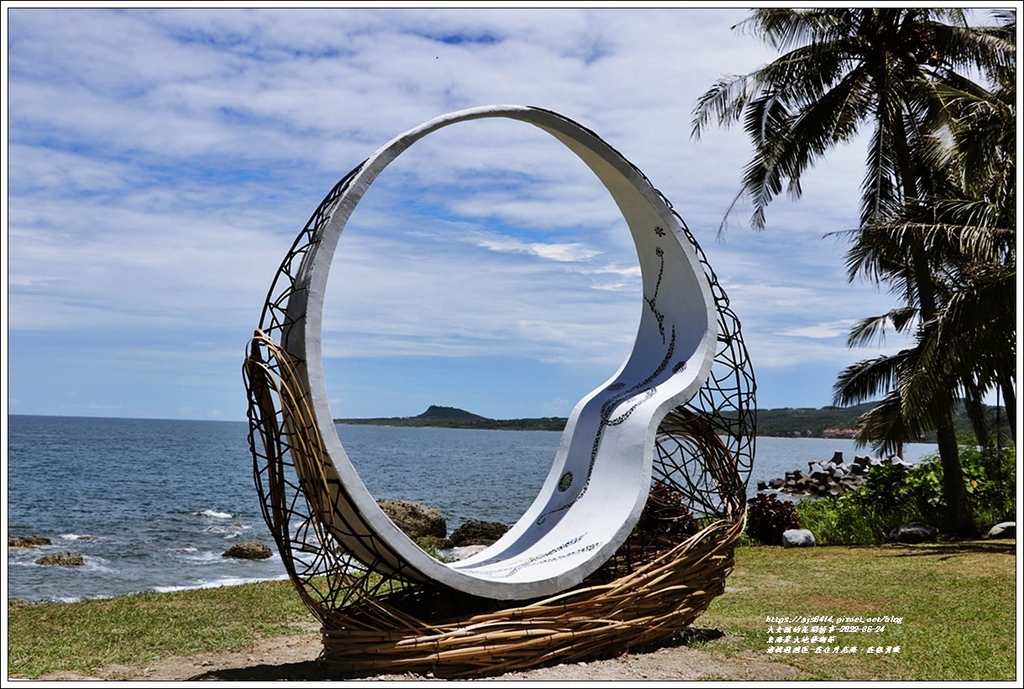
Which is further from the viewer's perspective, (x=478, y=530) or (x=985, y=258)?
(x=478, y=530)

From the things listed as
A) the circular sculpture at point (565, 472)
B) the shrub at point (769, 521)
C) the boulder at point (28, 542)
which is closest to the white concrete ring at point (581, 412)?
the circular sculpture at point (565, 472)

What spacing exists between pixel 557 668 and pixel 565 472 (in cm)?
162

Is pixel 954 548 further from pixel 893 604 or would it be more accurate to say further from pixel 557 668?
pixel 557 668

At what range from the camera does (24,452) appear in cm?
5544

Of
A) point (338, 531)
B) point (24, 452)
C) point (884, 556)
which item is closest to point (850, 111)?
point (884, 556)

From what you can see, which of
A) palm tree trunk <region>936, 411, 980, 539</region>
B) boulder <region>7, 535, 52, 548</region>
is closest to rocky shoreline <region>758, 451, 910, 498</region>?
palm tree trunk <region>936, 411, 980, 539</region>

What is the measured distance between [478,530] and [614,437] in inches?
341

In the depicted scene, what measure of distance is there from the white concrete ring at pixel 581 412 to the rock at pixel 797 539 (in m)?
7.28

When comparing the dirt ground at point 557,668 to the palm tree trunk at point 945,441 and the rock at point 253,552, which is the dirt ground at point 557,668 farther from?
the rock at point 253,552

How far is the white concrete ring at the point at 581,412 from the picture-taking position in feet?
17.4

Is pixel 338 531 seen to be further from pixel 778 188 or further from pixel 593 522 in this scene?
pixel 778 188

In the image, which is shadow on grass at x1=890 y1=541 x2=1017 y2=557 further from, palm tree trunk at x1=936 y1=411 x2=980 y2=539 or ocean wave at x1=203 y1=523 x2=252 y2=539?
ocean wave at x1=203 y1=523 x2=252 y2=539

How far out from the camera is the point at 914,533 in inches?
540

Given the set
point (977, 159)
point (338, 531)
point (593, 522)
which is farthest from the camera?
point (977, 159)
